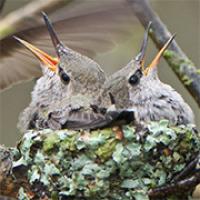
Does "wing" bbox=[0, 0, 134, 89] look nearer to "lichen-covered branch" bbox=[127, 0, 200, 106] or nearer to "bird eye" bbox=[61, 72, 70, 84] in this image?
"lichen-covered branch" bbox=[127, 0, 200, 106]

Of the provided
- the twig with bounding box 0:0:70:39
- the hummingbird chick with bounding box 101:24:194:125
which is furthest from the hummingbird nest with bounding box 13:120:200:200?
the twig with bounding box 0:0:70:39

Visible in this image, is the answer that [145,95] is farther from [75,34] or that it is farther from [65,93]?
[75,34]

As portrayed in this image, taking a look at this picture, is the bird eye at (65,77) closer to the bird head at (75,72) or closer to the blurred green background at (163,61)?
the bird head at (75,72)

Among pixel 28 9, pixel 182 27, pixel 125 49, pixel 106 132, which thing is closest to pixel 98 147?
pixel 106 132

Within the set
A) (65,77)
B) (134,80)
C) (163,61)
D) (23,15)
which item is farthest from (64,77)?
(163,61)

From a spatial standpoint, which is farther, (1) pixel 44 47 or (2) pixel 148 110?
(1) pixel 44 47

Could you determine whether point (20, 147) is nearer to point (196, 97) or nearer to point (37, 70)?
point (196, 97)
